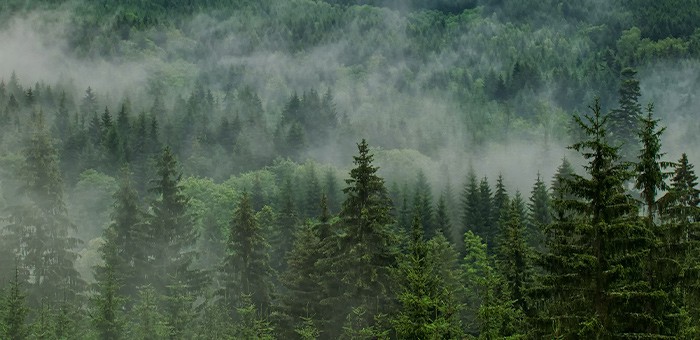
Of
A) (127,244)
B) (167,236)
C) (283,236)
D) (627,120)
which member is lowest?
(283,236)

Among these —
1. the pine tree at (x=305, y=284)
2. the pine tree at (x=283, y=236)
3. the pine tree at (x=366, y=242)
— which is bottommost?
the pine tree at (x=283, y=236)

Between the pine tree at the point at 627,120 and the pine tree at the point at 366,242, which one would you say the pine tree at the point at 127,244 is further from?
the pine tree at the point at 627,120

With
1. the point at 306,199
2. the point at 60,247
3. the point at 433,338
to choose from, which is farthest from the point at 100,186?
the point at 433,338

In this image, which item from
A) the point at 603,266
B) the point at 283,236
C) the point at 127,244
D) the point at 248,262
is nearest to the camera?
the point at 603,266

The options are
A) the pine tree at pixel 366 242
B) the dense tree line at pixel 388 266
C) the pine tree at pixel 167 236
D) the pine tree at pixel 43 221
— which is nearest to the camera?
the dense tree line at pixel 388 266

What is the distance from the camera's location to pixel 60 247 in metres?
68.4

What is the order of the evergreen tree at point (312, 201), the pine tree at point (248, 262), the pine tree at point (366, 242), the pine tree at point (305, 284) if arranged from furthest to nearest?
1. the evergreen tree at point (312, 201)
2. the pine tree at point (248, 262)
3. the pine tree at point (305, 284)
4. the pine tree at point (366, 242)

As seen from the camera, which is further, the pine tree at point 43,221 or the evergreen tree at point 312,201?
the evergreen tree at point 312,201

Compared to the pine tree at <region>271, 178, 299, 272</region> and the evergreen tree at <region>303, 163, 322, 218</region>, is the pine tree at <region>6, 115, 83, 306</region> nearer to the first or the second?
the pine tree at <region>271, 178, 299, 272</region>

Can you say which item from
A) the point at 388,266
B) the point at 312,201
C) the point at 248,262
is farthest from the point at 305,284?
the point at 312,201

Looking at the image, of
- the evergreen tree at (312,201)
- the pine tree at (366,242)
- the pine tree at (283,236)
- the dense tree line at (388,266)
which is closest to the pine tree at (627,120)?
the dense tree line at (388,266)

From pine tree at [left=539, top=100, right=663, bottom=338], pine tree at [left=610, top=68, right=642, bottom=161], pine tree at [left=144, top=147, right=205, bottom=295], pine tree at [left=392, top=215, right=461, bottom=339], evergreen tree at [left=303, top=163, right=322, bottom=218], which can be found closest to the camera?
pine tree at [left=539, top=100, right=663, bottom=338]

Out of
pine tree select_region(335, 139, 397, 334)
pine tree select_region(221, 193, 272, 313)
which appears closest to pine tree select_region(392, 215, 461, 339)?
pine tree select_region(335, 139, 397, 334)

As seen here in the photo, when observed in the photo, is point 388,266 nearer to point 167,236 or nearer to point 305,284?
point 305,284
